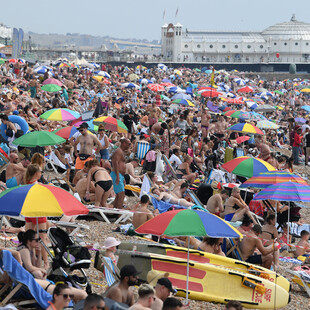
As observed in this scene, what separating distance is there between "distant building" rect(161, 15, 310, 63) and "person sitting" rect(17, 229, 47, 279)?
8480 centimetres

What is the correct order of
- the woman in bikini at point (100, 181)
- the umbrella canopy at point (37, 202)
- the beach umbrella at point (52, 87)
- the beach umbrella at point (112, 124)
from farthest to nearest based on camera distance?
the beach umbrella at point (52, 87), the beach umbrella at point (112, 124), the woman in bikini at point (100, 181), the umbrella canopy at point (37, 202)

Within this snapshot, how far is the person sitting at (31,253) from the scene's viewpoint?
6.07m

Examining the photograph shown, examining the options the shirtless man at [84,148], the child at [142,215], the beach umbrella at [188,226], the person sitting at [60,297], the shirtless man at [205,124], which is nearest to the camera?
the person sitting at [60,297]

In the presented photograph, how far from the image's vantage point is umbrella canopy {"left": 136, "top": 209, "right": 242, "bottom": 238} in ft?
21.9

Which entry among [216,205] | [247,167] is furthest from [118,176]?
[247,167]

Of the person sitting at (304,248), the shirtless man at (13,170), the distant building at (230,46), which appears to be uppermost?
the distant building at (230,46)

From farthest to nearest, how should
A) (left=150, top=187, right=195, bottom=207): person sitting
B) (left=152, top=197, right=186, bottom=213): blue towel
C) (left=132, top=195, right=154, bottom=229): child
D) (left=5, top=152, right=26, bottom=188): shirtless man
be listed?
(left=150, top=187, right=195, bottom=207): person sitting → (left=152, top=197, right=186, bottom=213): blue towel → (left=5, top=152, right=26, bottom=188): shirtless man → (left=132, top=195, right=154, bottom=229): child

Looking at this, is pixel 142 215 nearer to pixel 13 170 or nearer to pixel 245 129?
pixel 13 170

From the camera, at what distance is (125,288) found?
5816 millimetres

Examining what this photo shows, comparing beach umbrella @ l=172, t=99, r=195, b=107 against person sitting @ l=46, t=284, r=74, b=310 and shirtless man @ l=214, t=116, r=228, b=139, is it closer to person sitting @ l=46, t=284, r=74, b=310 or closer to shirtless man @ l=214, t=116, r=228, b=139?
shirtless man @ l=214, t=116, r=228, b=139

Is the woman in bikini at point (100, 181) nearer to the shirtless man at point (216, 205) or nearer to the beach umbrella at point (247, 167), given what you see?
the shirtless man at point (216, 205)

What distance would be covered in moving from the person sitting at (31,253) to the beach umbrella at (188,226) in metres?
1.17

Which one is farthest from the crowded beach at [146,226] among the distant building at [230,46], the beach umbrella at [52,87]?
the distant building at [230,46]

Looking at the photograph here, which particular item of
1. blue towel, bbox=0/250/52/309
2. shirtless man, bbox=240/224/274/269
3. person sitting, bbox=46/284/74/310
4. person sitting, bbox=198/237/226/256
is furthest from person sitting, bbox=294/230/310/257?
person sitting, bbox=46/284/74/310
